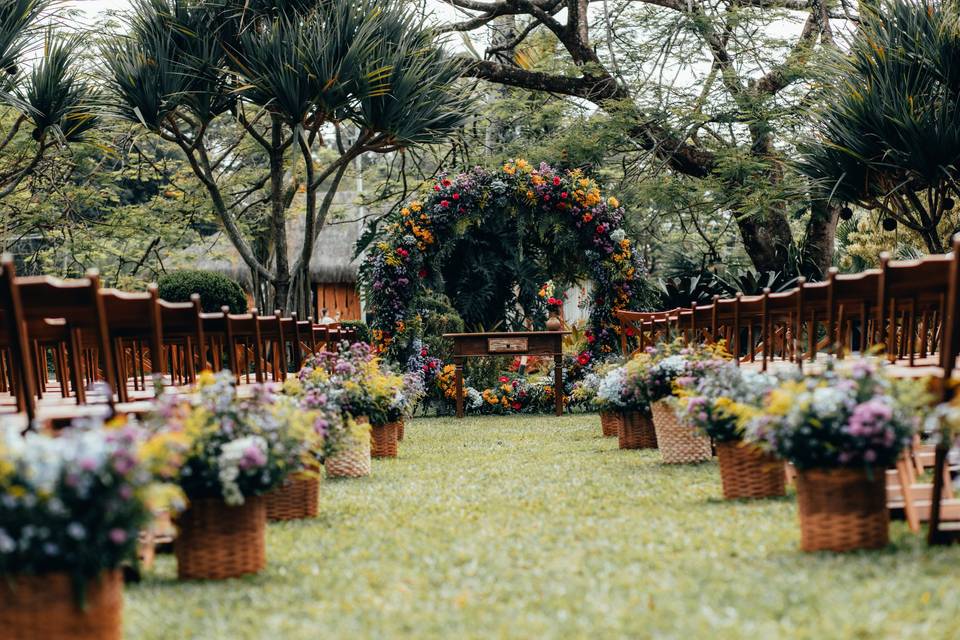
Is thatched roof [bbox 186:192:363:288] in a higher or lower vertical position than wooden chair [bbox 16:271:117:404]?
higher

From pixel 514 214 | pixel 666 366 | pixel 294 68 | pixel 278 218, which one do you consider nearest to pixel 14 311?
pixel 666 366

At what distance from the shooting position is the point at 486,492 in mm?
5223

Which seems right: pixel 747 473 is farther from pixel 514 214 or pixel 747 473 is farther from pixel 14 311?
pixel 514 214

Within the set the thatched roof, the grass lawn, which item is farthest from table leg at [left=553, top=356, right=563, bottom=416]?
the thatched roof

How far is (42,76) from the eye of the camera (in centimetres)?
962

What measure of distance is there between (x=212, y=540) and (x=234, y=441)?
0.36 meters

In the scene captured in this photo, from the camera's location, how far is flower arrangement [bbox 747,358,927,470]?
321 cm

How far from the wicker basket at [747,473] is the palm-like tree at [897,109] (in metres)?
4.40

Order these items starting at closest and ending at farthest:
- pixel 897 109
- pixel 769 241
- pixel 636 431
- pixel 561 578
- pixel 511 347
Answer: pixel 561 578 < pixel 636 431 < pixel 897 109 < pixel 511 347 < pixel 769 241

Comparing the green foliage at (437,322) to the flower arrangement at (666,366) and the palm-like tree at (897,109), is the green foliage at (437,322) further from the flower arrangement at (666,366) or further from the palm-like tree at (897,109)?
the flower arrangement at (666,366)

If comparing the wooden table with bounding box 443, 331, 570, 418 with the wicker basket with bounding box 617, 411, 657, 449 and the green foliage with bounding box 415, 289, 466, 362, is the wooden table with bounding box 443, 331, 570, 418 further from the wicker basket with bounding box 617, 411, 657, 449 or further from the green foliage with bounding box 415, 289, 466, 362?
the wicker basket with bounding box 617, 411, 657, 449

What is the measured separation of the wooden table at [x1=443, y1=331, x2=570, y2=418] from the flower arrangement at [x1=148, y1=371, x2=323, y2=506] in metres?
7.54

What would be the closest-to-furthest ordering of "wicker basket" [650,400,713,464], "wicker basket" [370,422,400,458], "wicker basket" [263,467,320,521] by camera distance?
"wicker basket" [263,467,320,521]
"wicker basket" [650,400,713,464]
"wicker basket" [370,422,400,458]

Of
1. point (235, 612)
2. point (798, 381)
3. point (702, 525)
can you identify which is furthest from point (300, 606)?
point (798, 381)
